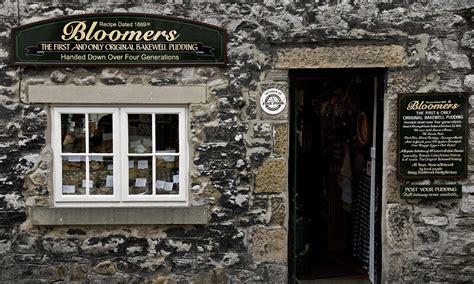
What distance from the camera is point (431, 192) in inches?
248

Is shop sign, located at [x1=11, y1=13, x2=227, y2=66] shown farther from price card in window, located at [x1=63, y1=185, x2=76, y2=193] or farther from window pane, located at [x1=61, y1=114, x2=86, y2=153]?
price card in window, located at [x1=63, y1=185, x2=76, y2=193]

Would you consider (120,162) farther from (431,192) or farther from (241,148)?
(431,192)

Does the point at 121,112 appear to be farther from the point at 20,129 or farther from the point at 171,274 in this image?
the point at 171,274

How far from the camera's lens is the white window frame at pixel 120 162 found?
20.7ft

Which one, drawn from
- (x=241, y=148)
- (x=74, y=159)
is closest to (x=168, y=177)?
(x=241, y=148)

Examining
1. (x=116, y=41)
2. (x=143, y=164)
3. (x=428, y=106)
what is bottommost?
(x=143, y=164)

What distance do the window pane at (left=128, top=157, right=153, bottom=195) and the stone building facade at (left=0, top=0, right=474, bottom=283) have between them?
1.39 ft

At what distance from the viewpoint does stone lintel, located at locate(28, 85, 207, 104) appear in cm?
621

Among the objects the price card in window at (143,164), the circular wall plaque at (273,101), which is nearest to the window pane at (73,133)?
the price card in window at (143,164)

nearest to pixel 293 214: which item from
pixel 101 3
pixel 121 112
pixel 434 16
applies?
pixel 121 112

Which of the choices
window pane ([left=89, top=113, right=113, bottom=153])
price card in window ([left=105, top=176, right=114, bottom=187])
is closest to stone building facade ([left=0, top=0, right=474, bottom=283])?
window pane ([left=89, top=113, right=113, bottom=153])

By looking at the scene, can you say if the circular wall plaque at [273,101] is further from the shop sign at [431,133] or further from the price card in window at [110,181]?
the price card in window at [110,181]

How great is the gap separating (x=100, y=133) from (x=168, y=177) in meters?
0.89

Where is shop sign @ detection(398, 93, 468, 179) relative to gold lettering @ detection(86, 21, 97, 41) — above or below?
below
